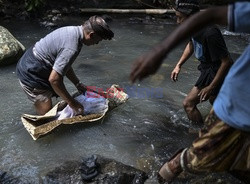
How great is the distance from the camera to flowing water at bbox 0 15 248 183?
4129 millimetres

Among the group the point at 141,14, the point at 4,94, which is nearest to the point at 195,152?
the point at 4,94

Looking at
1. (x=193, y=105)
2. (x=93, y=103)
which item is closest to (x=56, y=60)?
(x=93, y=103)

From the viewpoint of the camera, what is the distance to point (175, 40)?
82.1 inches

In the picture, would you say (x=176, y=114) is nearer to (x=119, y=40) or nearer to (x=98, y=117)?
(x=98, y=117)

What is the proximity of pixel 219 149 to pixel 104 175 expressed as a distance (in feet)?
4.41

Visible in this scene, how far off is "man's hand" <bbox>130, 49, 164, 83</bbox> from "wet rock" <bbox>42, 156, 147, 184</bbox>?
1.67m

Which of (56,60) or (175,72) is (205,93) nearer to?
(175,72)

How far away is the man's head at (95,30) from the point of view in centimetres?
393

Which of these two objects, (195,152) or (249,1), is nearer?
(249,1)

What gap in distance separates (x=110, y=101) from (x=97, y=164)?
1563mm

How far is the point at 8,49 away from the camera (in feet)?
23.1

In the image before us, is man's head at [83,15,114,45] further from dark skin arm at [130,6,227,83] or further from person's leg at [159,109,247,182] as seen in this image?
dark skin arm at [130,6,227,83]

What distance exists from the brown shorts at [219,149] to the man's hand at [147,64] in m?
0.81

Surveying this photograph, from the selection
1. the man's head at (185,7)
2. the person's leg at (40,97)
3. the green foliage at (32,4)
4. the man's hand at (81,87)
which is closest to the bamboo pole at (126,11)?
the green foliage at (32,4)
